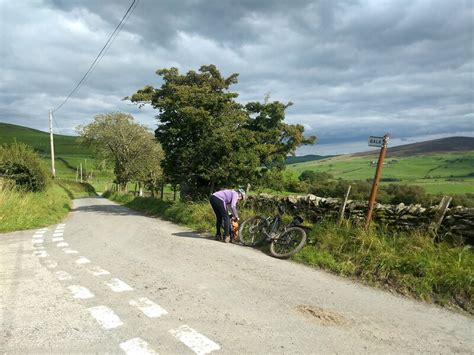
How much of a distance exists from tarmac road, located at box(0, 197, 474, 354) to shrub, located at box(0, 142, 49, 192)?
14428mm

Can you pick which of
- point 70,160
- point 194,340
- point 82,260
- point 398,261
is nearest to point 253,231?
point 398,261

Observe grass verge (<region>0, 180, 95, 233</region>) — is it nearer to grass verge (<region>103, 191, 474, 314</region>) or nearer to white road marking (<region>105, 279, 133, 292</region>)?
white road marking (<region>105, 279, 133, 292</region>)

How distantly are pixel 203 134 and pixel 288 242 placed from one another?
10142 mm

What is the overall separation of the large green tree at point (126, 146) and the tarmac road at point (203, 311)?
3803 cm

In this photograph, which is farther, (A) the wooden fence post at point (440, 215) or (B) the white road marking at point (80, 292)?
(A) the wooden fence post at point (440, 215)

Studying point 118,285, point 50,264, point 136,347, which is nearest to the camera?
point 136,347

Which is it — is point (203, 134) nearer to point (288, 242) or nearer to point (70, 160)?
point (288, 242)

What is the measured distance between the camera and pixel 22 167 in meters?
20.6

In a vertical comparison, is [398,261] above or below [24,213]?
above

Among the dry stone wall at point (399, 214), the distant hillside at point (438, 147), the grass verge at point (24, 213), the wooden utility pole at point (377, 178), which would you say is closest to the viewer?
the dry stone wall at point (399, 214)

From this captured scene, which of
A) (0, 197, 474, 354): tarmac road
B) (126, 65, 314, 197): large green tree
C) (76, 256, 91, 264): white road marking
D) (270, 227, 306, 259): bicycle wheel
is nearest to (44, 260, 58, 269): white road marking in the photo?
(0, 197, 474, 354): tarmac road

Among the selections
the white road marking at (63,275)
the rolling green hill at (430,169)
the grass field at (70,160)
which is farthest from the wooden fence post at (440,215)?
the grass field at (70,160)

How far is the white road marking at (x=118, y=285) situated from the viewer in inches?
222

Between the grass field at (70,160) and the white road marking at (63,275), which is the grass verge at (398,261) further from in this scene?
the grass field at (70,160)
